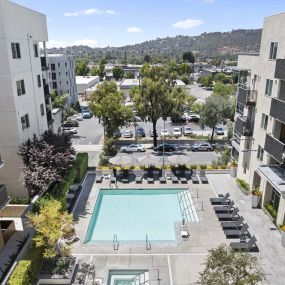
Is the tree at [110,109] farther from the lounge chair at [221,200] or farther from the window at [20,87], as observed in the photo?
the lounge chair at [221,200]

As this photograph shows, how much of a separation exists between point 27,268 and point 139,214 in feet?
38.6

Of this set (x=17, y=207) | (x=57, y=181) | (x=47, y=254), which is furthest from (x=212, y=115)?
(x=47, y=254)

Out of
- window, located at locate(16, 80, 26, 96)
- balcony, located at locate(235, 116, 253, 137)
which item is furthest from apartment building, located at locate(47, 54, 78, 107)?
balcony, located at locate(235, 116, 253, 137)

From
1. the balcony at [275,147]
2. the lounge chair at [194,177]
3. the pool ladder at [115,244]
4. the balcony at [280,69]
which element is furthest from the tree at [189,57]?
the pool ladder at [115,244]

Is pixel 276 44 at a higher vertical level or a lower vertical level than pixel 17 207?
higher

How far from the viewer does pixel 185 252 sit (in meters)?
19.4

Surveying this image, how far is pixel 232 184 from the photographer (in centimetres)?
2995

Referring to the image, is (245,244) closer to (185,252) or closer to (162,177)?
(185,252)

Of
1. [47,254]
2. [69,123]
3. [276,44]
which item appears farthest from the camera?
[69,123]

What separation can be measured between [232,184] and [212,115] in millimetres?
16128

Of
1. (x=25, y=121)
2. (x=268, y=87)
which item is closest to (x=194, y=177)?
(x=268, y=87)

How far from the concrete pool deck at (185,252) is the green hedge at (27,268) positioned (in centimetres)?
293

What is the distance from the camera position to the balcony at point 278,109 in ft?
66.8

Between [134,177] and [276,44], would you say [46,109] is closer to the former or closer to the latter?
[134,177]
